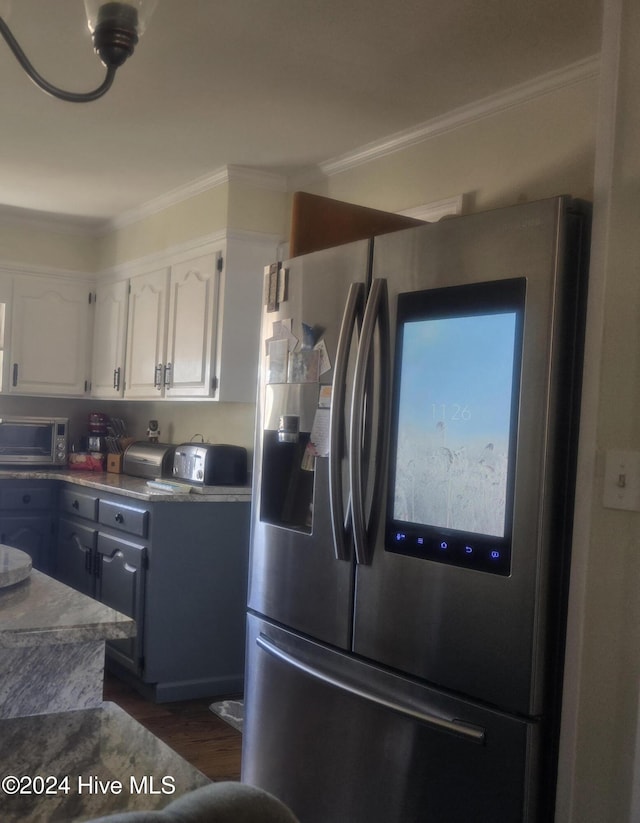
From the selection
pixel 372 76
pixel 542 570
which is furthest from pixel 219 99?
pixel 542 570

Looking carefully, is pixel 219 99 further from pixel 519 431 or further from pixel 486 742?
pixel 486 742

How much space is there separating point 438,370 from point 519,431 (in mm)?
253

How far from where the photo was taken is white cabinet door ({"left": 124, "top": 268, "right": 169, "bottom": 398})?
4023mm

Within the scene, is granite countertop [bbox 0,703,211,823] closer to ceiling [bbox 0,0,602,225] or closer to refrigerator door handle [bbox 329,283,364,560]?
refrigerator door handle [bbox 329,283,364,560]

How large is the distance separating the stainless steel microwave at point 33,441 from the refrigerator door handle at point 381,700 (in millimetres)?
2558

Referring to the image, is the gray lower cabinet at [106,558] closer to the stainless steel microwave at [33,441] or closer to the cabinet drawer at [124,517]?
the cabinet drawer at [124,517]

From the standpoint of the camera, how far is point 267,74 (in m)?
2.58

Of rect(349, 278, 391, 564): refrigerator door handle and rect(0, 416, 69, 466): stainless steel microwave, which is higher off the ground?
rect(349, 278, 391, 564): refrigerator door handle

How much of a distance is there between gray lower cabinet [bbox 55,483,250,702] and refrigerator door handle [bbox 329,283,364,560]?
4.99 feet

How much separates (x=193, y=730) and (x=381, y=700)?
1473mm

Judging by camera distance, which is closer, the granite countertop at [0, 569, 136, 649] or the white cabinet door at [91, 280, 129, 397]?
the granite countertop at [0, 569, 136, 649]

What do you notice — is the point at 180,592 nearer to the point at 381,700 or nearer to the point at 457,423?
the point at 381,700

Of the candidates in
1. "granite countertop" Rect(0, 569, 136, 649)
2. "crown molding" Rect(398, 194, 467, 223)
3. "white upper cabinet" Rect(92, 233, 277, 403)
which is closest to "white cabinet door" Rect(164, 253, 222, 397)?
"white upper cabinet" Rect(92, 233, 277, 403)

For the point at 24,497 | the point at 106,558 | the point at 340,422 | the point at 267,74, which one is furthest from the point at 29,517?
the point at 340,422
